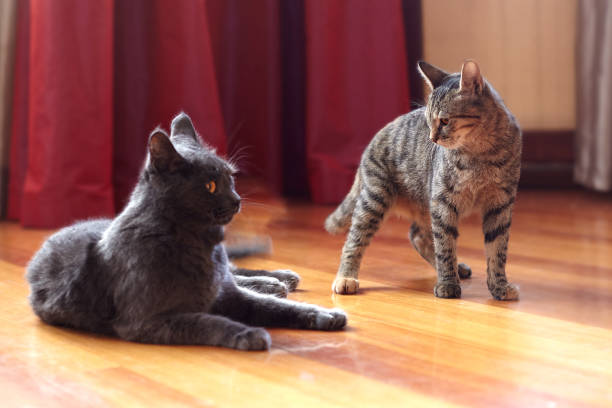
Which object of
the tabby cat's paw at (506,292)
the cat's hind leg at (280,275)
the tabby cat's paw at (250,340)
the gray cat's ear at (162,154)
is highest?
the gray cat's ear at (162,154)

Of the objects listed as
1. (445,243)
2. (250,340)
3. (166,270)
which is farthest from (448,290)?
(166,270)

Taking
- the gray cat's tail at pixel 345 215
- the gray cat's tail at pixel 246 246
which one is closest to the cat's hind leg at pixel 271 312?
the gray cat's tail at pixel 345 215

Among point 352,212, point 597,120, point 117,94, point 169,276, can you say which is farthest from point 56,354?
point 597,120

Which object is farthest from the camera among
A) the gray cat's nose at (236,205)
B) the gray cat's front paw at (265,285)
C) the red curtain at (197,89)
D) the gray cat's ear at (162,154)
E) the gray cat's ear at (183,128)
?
the red curtain at (197,89)

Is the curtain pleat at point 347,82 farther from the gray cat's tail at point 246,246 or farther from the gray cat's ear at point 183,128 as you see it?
the gray cat's ear at point 183,128

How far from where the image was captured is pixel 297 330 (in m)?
1.55

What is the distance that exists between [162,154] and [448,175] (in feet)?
2.48

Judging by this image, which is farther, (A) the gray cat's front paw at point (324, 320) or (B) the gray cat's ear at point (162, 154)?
(A) the gray cat's front paw at point (324, 320)

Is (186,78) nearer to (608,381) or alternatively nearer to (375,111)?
(375,111)

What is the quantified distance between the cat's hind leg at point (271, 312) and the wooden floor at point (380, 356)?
0.10 feet

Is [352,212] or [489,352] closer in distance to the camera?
[489,352]

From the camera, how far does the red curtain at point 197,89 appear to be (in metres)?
2.77

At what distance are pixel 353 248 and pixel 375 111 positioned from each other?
61.1 inches

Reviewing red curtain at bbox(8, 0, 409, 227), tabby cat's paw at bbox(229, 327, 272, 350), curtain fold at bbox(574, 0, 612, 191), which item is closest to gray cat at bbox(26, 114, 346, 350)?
tabby cat's paw at bbox(229, 327, 272, 350)
